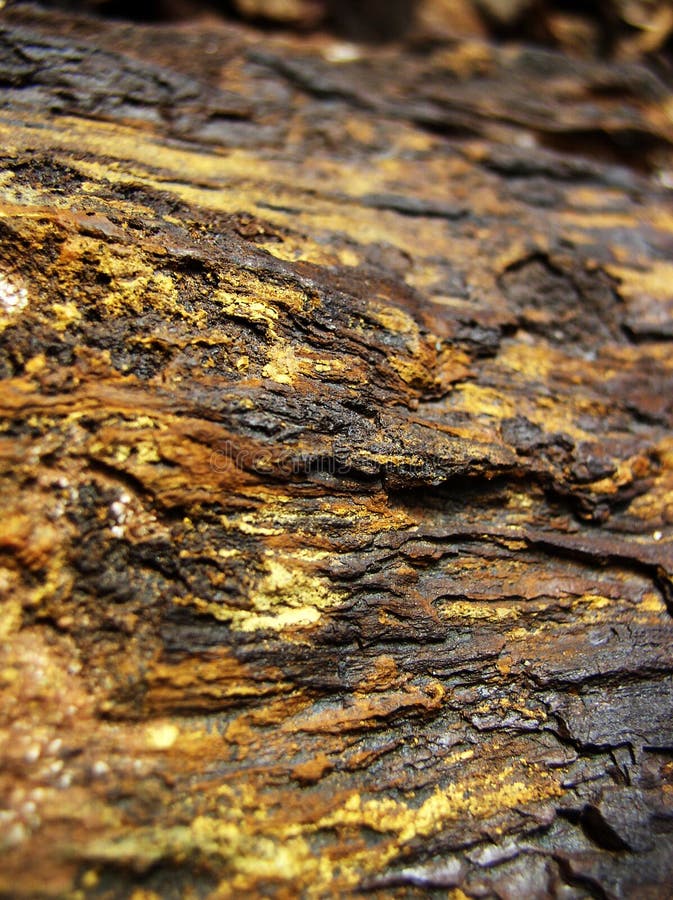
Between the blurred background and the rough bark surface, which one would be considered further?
the blurred background

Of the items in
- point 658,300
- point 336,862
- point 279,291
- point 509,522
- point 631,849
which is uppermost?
point 658,300

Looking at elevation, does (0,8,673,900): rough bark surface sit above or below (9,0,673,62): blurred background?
below

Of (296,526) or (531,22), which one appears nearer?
(296,526)

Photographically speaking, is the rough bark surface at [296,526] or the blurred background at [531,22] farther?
the blurred background at [531,22]

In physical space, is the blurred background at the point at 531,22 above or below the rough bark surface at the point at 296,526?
above

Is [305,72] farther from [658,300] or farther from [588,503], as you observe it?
[588,503]

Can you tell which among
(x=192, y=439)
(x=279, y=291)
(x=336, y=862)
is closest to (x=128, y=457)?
(x=192, y=439)

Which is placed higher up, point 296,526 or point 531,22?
point 531,22

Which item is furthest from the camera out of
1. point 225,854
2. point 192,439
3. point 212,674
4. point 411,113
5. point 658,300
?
point 411,113
